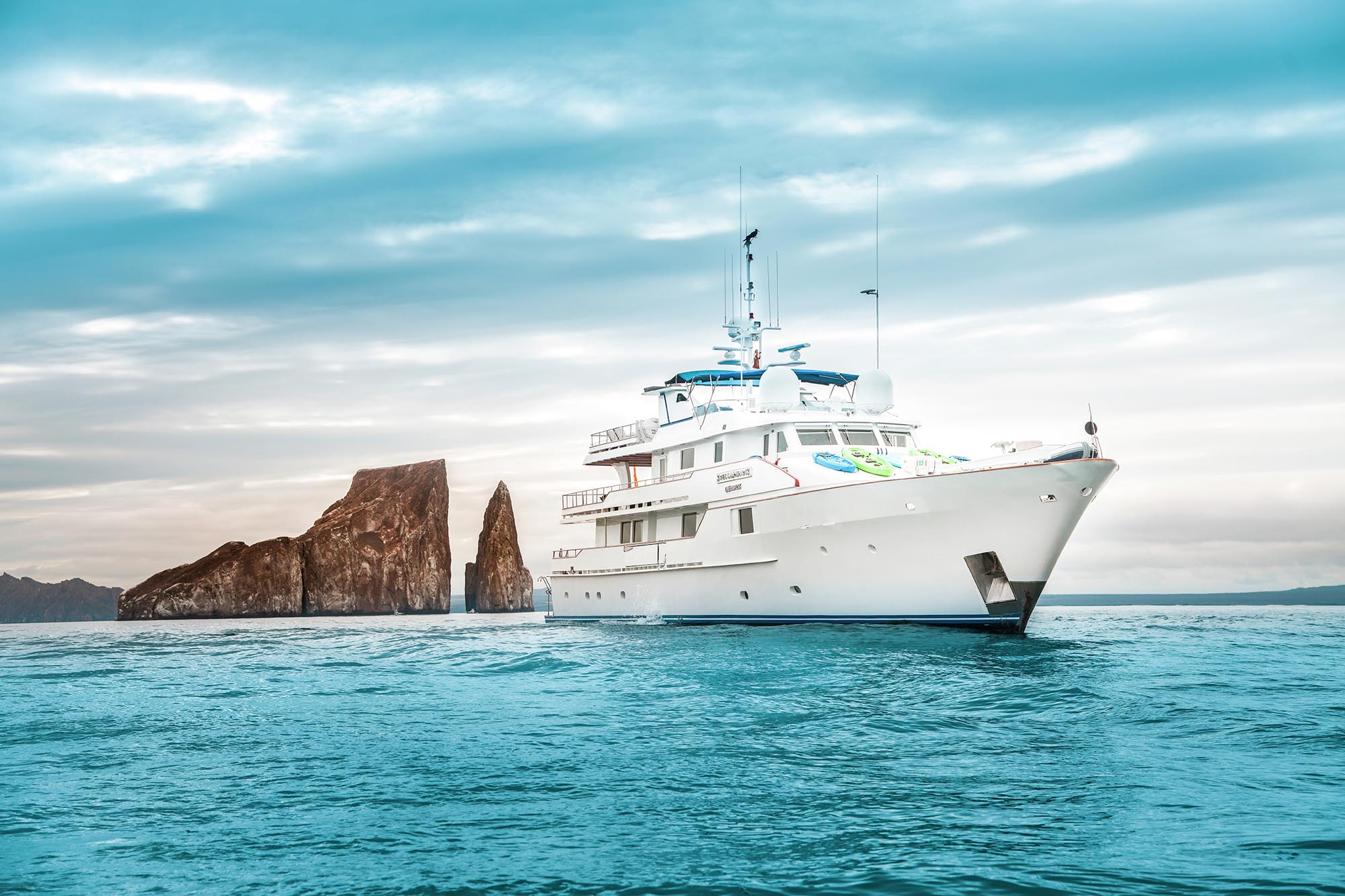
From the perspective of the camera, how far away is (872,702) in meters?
14.2

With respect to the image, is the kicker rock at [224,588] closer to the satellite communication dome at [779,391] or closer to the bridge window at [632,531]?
the bridge window at [632,531]

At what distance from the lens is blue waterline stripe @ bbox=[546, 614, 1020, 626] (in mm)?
24453

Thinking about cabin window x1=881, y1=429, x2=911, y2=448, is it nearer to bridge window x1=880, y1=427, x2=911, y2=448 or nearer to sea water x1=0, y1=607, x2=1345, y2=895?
bridge window x1=880, y1=427, x2=911, y2=448

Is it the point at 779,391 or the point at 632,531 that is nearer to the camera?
the point at 779,391

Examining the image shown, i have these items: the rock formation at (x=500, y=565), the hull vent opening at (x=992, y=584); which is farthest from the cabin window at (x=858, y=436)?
the rock formation at (x=500, y=565)

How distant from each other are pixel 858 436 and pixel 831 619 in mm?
7086

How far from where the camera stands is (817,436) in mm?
30484

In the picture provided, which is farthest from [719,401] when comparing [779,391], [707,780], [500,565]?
[500,565]

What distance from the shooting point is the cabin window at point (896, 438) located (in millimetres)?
32312

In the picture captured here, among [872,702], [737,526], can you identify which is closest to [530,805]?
[872,702]

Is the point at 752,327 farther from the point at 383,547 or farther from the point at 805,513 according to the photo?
the point at 383,547

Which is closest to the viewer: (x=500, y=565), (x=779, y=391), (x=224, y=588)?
(x=779, y=391)

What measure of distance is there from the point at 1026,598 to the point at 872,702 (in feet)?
37.7

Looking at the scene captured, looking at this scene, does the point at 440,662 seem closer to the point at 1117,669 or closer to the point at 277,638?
the point at 1117,669
